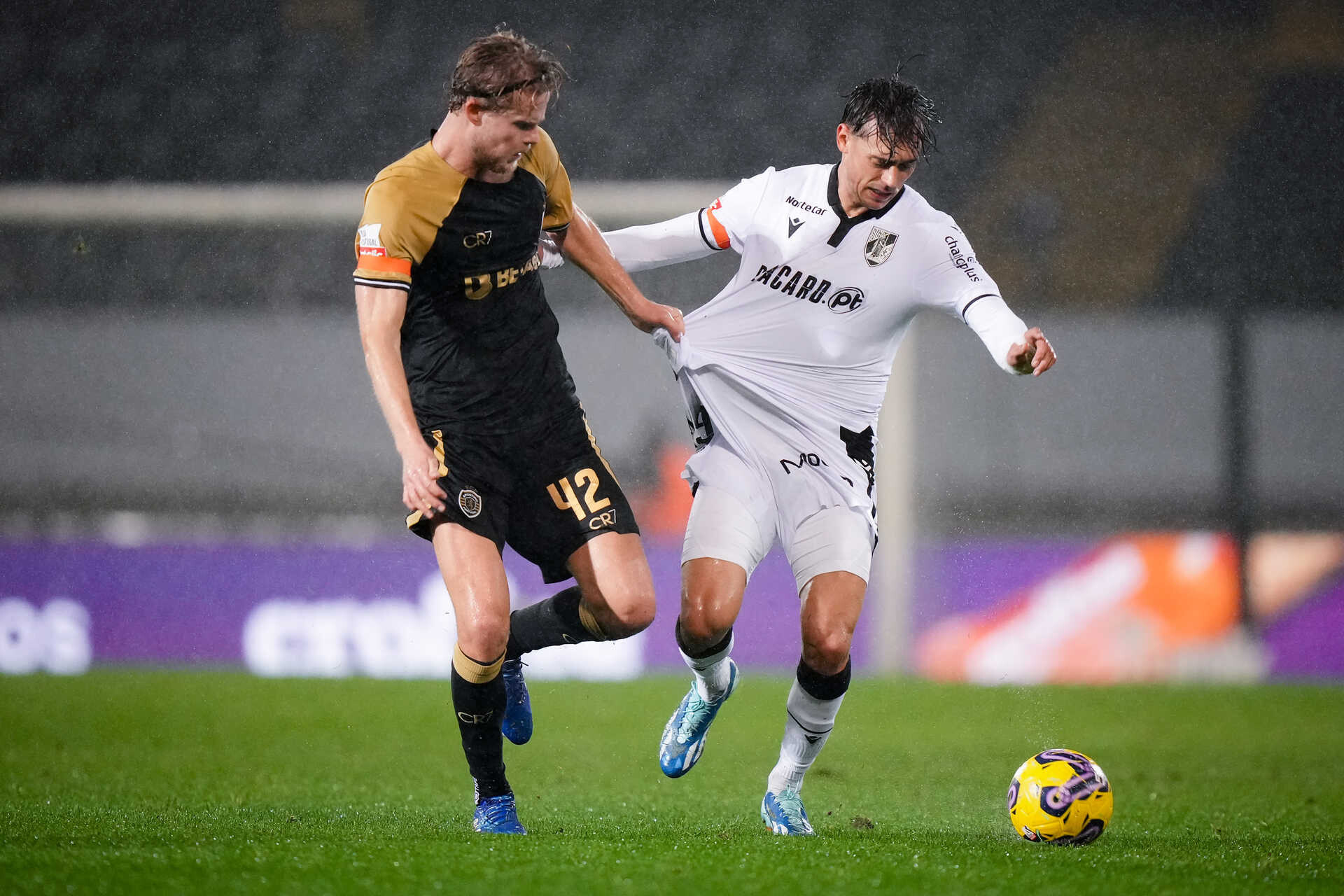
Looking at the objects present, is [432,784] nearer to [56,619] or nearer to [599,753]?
[599,753]

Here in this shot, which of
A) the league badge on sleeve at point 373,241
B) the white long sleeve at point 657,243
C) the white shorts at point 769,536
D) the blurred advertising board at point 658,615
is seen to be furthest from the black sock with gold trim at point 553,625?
the blurred advertising board at point 658,615

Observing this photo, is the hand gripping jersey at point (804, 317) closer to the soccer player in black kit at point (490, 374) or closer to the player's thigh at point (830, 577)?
the player's thigh at point (830, 577)

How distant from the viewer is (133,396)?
8781 millimetres

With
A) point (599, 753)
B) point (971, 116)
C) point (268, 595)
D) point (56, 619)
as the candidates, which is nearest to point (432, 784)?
point (599, 753)

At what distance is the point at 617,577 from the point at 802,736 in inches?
29.4

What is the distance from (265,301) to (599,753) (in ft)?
15.8

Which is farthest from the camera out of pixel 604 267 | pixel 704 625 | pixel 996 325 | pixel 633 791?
pixel 633 791

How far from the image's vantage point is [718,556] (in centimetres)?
396

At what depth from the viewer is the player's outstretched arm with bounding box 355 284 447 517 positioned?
3.14 m

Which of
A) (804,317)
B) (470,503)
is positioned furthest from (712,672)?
(804,317)

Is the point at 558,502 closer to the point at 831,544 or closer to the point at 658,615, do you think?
the point at 831,544

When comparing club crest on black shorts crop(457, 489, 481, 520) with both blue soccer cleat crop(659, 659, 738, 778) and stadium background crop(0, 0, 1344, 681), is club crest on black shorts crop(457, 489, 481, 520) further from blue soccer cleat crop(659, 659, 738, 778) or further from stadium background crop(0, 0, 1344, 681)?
stadium background crop(0, 0, 1344, 681)

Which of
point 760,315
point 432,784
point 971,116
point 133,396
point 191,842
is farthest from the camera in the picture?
point 971,116

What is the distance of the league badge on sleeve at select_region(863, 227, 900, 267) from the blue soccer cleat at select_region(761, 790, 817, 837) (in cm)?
162
